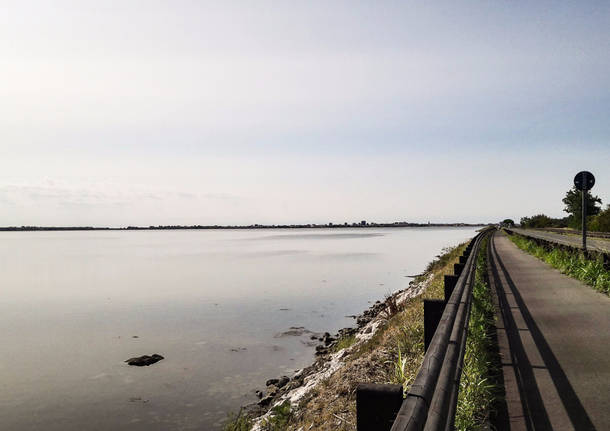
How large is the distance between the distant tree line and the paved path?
5748 cm

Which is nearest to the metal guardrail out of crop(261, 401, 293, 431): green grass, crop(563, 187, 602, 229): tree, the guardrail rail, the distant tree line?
the guardrail rail

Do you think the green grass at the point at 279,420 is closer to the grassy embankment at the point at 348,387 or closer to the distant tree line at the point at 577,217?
the grassy embankment at the point at 348,387

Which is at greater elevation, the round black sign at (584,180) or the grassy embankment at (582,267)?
the round black sign at (584,180)

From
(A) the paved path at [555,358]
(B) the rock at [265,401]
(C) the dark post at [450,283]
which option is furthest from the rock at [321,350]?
(C) the dark post at [450,283]

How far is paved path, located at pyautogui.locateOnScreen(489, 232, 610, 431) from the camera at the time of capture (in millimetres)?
4332

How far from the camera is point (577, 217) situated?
78.8 meters

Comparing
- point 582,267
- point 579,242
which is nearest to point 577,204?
point 579,242

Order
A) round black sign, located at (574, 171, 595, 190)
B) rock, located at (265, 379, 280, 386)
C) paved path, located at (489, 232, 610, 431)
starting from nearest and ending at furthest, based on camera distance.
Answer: paved path, located at (489, 232, 610, 431)
rock, located at (265, 379, 280, 386)
round black sign, located at (574, 171, 595, 190)

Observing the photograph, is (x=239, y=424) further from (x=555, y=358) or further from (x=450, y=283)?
(x=555, y=358)

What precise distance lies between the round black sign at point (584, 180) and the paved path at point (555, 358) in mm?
9600

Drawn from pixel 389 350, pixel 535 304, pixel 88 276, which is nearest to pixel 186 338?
pixel 389 350

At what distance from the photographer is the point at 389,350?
780cm

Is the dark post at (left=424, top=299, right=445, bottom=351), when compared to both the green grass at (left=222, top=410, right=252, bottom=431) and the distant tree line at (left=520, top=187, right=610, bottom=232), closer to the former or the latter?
the green grass at (left=222, top=410, right=252, bottom=431)

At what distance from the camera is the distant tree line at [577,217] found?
Result: 5966 centimetres
